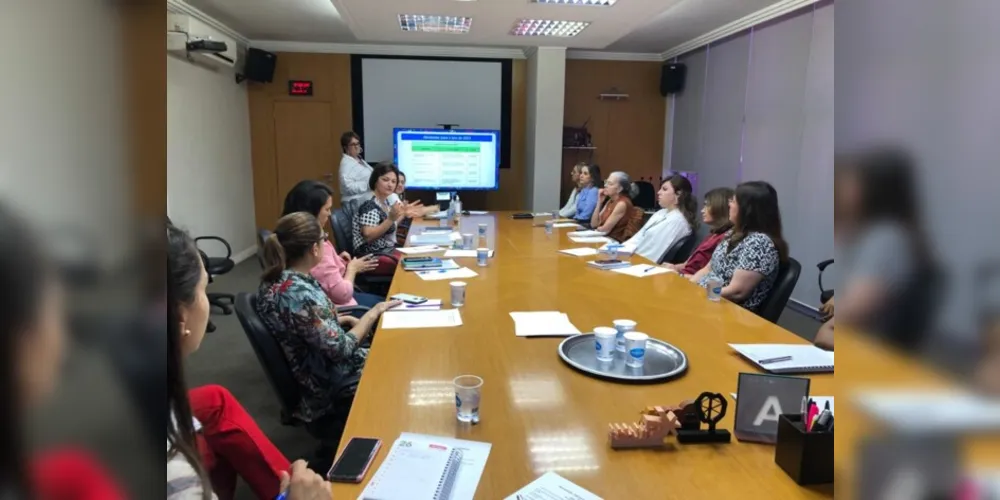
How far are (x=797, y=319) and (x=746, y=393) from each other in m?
3.83

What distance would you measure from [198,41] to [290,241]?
3560 mm

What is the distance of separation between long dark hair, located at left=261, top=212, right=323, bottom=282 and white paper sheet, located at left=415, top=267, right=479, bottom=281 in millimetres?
697

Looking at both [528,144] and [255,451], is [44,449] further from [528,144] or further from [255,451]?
[528,144]

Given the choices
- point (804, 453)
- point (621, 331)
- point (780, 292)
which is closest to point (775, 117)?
point (780, 292)

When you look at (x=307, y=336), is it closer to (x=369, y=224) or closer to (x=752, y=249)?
(x=752, y=249)

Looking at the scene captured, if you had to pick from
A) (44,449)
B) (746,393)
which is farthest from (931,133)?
(746,393)

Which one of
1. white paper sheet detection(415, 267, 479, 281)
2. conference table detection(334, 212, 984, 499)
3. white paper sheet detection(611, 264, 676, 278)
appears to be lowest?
conference table detection(334, 212, 984, 499)

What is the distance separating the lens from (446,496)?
3.52 feet

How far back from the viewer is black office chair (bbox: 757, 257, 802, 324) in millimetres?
2580

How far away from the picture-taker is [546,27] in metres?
5.73

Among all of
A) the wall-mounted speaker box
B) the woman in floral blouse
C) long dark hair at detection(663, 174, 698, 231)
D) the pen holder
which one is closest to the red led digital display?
the wall-mounted speaker box

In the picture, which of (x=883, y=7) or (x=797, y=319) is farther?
(x=797, y=319)

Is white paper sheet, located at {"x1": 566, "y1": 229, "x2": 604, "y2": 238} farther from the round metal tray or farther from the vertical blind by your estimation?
the round metal tray

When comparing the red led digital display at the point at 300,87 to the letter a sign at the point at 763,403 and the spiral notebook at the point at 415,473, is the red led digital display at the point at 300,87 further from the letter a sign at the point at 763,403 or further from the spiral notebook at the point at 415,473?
the letter a sign at the point at 763,403
